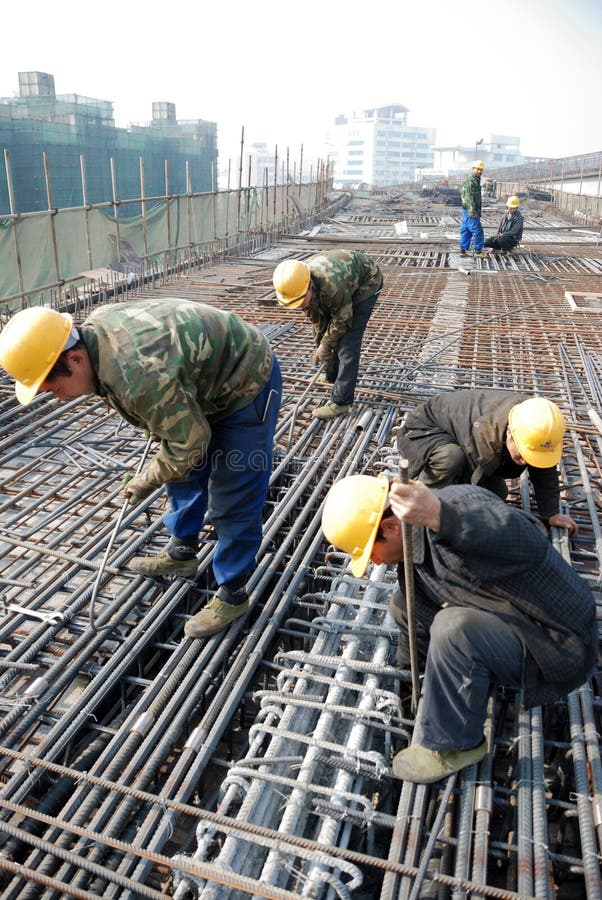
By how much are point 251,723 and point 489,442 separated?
1.56 metres

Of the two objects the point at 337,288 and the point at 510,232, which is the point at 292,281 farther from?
the point at 510,232

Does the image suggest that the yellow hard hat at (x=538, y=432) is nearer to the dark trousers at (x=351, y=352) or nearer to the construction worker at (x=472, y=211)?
the dark trousers at (x=351, y=352)

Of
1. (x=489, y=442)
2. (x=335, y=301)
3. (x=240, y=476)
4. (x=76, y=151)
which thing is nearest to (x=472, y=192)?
(x=335, y=301)

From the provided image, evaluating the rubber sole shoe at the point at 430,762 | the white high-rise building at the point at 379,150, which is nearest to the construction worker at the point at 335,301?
the rubber sole shoe at the point at 430,762

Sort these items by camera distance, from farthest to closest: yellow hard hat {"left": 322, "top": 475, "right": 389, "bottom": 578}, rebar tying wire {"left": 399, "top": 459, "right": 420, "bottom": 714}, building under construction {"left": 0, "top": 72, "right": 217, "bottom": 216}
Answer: building under construction {"left": 0, "top": 72, "right": 217, "bottom": 216} < yellow hard hat {"left": 322, "top": 475, "right": 389, "bottom": 578} < rebar tying wire {"left": 399, "top": 459, "right": 420, "bottom": 714}

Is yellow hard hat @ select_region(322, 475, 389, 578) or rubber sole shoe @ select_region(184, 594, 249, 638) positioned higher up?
yellow hard hat @ select_region(322, 475, 389, 578)

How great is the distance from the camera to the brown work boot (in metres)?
2.60

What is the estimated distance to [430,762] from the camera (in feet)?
6.59

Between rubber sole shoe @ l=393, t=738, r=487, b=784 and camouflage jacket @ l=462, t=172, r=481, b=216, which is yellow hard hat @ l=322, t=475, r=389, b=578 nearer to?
rubber sole shoe @ l=393, t=738, r=487, b=784

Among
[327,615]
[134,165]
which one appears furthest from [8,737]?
[134,165]

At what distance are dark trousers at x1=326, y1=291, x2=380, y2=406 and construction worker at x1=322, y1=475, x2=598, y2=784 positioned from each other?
2654 millimetres

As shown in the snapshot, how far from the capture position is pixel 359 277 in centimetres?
452

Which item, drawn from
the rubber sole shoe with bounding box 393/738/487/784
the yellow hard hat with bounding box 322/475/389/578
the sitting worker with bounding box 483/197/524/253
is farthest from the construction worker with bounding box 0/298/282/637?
the sitting worker with bounding box 483/197/524/253

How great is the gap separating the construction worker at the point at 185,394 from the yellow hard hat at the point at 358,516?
58cm
